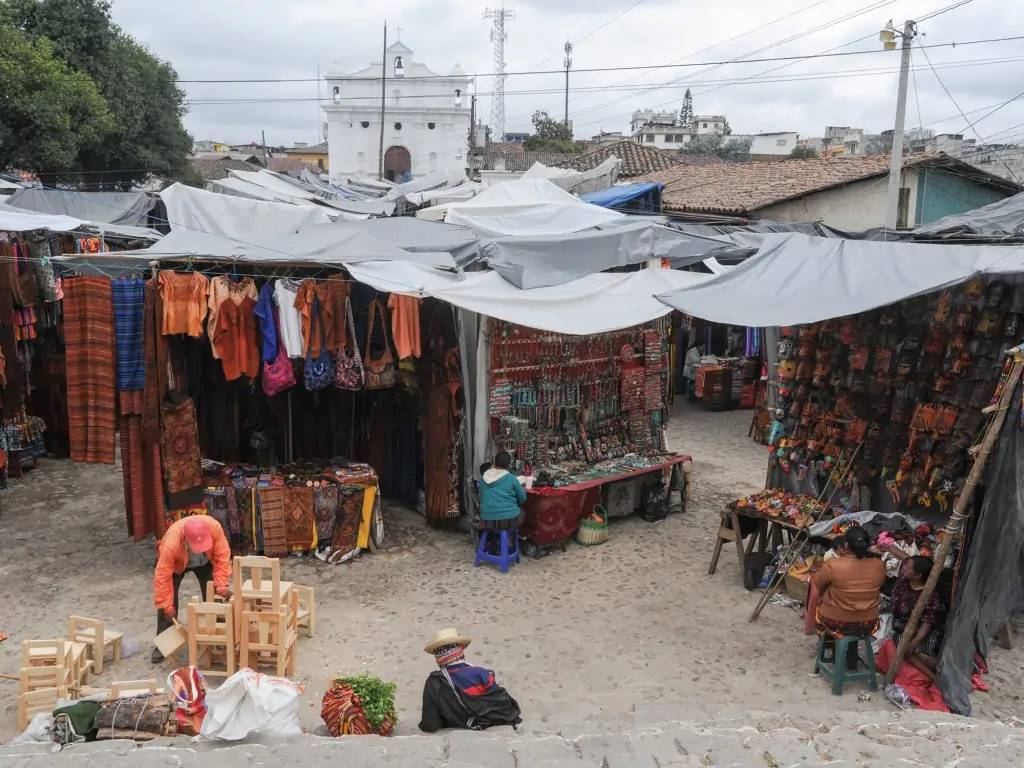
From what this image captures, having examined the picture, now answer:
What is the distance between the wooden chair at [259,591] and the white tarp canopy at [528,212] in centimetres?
508

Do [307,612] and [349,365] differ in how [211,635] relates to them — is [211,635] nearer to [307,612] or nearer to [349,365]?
[307,612]

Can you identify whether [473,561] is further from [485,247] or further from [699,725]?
[699,725]

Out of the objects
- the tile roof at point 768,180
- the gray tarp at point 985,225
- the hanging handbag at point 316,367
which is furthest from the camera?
the tile roof at point 768,180

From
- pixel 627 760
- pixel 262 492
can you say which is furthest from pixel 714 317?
pixel 262 492

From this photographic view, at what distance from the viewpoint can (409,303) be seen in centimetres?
697

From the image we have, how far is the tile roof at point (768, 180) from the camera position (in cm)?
1548

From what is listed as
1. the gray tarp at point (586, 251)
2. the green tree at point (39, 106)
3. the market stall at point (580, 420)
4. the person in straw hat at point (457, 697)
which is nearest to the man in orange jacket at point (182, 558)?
the person in straw hat at point (457, 697)

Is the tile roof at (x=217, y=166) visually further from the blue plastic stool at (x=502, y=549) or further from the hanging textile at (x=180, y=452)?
the blue plastic stool at (x=502, y=549)

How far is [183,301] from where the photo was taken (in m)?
6.32

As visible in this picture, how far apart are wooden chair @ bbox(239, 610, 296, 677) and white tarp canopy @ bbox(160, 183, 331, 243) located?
6.11 meters

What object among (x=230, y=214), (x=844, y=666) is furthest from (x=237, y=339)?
(x=844, y=666)

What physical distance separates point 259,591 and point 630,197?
986cm

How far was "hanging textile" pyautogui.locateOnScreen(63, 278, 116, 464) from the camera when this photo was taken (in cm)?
634

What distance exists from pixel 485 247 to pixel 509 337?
38.4 inches
